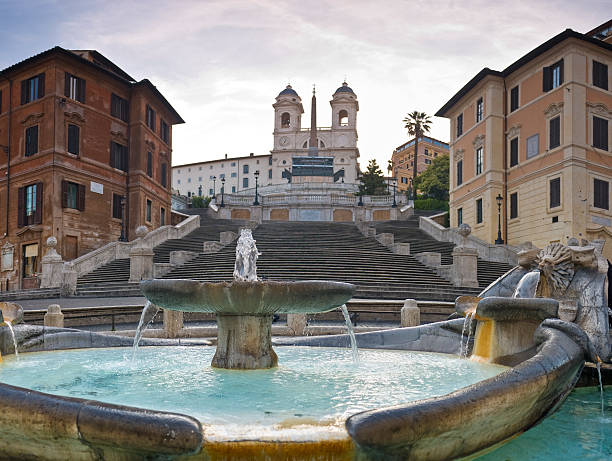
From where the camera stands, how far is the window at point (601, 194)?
94.5 feet

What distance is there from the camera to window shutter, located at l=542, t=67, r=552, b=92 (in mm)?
30391

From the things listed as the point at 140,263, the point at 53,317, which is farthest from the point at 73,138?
the point at 53,317

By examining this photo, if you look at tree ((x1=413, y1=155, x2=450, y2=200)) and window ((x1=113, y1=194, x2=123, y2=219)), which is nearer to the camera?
window ((x1=113, y1=194, x2=123, y2=219))

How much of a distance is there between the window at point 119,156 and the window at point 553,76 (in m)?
26.8

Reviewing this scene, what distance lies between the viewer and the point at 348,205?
2168 inches

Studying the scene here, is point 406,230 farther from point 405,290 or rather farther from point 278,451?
point 278,451

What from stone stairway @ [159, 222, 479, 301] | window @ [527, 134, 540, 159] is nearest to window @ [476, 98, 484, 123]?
window @ [527, 134, 540, 159]

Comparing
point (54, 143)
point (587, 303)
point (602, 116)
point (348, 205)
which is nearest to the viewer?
point (587, 303)

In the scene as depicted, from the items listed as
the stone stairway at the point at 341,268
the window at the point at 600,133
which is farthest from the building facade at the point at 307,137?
the stone stairway at the point at 341,268

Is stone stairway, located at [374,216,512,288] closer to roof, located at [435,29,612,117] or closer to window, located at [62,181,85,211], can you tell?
roof, located at [435,29,612,117]

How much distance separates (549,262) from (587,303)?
2.00ft

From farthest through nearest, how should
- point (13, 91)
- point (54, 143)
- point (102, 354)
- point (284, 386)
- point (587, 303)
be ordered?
point (13, 91) → point (54, 143) → point (102, 354) → point (587, 303) → point (284, 386)

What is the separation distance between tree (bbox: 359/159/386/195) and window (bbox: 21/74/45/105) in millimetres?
40783

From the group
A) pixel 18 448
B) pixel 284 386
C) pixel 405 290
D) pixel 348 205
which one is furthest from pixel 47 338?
pixel 348 205
